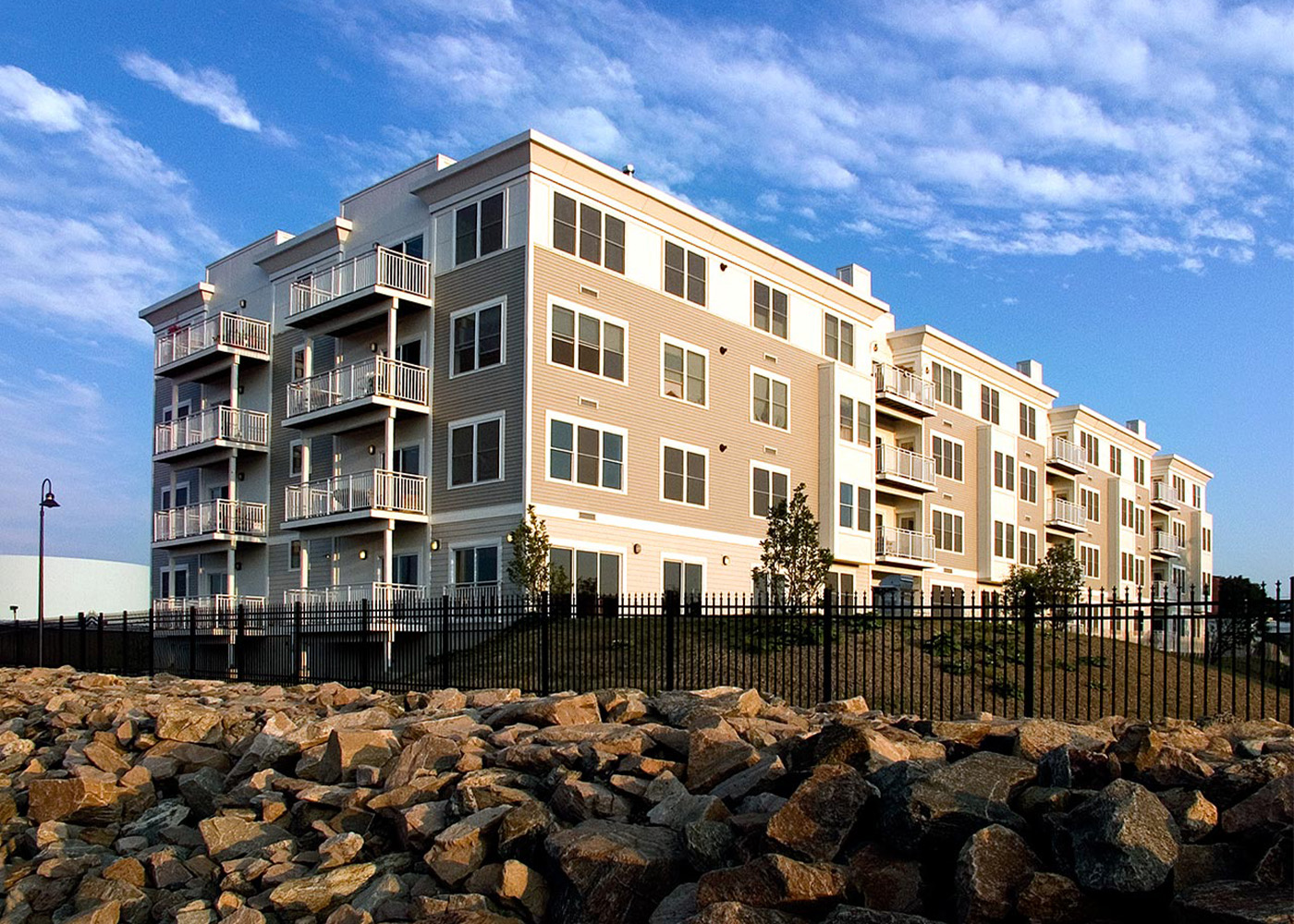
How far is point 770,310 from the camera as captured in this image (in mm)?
37438

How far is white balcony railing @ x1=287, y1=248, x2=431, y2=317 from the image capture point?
3172cm

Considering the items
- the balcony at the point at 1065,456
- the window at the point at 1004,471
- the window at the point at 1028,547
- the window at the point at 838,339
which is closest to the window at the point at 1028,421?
the balcony at the point at 1065,456

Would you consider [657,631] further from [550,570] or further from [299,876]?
[299,876]

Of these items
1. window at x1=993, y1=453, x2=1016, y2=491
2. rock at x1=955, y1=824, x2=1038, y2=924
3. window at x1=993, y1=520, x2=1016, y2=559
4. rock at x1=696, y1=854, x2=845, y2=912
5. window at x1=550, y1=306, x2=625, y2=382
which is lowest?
rock at x1=696, y1=854, x2=845, y2=912

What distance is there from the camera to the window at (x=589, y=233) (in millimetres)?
30500

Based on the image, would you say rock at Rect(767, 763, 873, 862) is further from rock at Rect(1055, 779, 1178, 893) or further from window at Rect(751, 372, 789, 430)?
window at Rect(751, 372, 789, 430)

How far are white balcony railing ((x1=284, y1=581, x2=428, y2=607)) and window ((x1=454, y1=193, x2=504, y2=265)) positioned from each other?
28.5 ft

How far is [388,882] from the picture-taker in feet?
30.0

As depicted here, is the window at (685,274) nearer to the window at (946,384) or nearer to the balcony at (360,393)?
the balcony at (360,393)

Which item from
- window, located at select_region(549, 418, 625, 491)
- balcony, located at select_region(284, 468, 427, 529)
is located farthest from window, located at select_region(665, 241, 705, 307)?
balcony, located at select_region(284, 468, 427, 529)

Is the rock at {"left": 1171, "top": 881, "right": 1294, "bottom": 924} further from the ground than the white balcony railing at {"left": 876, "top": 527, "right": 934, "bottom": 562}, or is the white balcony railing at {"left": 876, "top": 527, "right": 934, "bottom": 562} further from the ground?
the white balcony railing at {"left": 876, "top": 527, "right": 934, "bottom": 562}

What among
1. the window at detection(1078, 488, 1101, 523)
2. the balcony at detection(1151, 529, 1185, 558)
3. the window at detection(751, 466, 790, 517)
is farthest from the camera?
the balcony at detection(1151, 529, 1185, 558)

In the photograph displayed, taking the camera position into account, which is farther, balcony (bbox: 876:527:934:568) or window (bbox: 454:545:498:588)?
balcony (bbox: 876:527:934:568)

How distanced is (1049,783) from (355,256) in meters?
28.0
